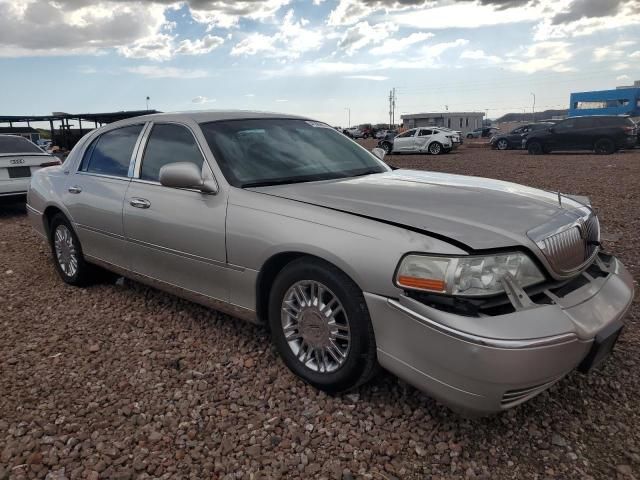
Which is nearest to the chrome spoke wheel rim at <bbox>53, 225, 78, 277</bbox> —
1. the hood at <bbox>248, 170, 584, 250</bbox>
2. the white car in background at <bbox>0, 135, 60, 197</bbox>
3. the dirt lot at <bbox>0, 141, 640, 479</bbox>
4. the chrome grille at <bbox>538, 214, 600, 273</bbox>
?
the dirt lot at <bbox>0, 141, 640, 479</bbox>

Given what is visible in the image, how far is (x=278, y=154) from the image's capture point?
3389 millimetres

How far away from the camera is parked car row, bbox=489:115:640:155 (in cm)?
1983

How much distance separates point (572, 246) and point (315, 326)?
54.9 inches

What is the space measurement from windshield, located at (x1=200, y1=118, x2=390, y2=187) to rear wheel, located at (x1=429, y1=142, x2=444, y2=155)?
20.9m

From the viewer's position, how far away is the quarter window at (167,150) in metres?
3.41

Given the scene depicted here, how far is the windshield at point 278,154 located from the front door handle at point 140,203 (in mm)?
674

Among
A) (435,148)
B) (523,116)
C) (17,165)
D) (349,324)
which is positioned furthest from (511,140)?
(523,116)

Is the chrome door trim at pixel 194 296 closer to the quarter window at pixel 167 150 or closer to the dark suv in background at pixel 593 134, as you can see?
the quarter window at pixel 167 150

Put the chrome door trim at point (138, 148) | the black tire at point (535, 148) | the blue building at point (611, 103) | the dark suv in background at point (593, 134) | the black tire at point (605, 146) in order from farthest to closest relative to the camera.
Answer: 1. the blue building at point (611, 103)
2. the black tire at point (535, 148)
3. the black tire at point (605, 146)
4. the dark suv in background at point (593, 134)
5. the chrome door trim at point (138, 148)

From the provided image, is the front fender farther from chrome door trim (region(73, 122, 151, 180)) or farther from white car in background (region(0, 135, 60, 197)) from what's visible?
white car in background (region(0, 135, 60, 197))

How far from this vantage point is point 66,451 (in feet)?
7.82

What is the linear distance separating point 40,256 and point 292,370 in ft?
14.6

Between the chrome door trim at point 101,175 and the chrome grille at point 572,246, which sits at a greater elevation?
the chrome door trim at point 101,175

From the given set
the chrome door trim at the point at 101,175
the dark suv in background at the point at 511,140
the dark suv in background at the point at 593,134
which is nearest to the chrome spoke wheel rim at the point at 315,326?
the chrome door trim at the point at 101,175
